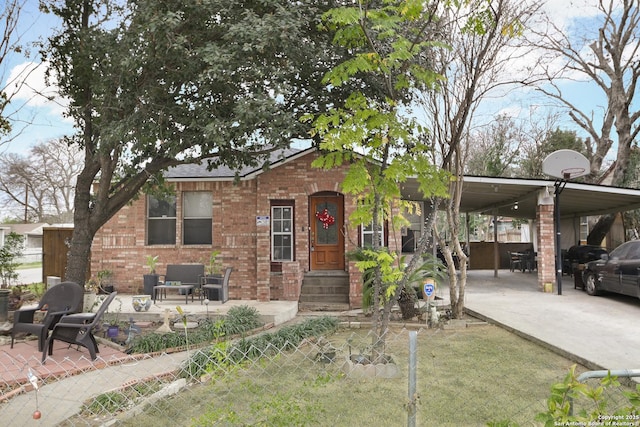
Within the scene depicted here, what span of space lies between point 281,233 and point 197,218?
2.67 meters

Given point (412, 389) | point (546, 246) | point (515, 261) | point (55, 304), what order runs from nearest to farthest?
point (412, 389)
point (55, 304)
point (546, 246)
point (515, 261)

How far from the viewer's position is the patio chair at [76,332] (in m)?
6.94

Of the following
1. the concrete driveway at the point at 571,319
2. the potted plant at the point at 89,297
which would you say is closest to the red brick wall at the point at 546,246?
the concrete driveway at the point at 571,319

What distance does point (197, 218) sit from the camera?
13859 millimetres

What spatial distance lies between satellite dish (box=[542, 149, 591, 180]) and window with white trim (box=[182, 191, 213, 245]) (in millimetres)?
9501

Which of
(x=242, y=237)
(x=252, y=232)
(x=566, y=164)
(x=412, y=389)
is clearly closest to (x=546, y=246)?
(x=566, y=164)

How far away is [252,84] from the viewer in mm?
8375

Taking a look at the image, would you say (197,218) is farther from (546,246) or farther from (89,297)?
(546,246)

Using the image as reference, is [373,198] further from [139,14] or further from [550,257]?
[550,257]

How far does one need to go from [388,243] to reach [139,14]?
8.22 m

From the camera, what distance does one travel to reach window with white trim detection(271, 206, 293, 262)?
13.2m

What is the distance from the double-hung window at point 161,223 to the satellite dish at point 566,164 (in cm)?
1062

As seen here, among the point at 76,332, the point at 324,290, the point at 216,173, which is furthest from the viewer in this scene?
the point at 216,173

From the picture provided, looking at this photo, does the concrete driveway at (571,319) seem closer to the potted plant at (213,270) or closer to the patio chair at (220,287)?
the patio chair at (220,287)
